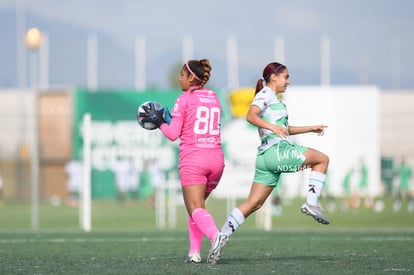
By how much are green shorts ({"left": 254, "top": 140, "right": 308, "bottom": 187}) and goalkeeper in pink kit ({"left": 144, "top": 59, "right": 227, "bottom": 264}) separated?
0.43 m

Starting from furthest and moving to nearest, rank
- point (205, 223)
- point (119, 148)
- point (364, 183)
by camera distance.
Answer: point (119, 148) → point (364, 183) → point (205, 223)

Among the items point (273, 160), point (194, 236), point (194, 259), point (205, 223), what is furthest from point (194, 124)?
point (194, 259)

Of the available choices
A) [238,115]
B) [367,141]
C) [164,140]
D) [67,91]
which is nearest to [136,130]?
[164,140]

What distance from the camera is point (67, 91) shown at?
4812 cm

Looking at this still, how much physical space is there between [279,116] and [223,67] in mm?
38593

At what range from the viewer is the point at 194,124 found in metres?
10.6

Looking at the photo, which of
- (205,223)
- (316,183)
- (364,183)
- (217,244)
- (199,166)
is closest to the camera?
(217,244)

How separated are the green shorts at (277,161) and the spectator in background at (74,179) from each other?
105ft

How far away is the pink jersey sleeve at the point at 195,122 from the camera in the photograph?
10617 millimetres

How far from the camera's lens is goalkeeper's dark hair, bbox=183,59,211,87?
A: 10.8 m

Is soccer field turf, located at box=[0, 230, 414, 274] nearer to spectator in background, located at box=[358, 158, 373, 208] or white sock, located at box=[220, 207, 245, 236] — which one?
white sock, located at box=[220, 207, 245, 236]

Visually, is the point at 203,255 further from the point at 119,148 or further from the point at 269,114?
the point at 119,148

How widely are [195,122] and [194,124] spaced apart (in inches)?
0.9

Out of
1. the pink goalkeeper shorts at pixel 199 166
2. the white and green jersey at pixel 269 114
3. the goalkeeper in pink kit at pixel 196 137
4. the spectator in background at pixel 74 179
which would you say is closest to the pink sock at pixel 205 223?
the goalkeeper in pink kit at pixel 196 137
